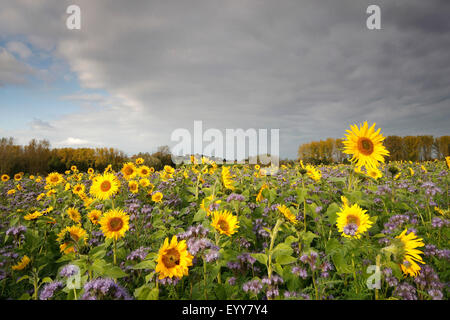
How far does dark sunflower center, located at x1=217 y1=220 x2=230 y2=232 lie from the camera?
2.38 m

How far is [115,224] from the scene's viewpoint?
281 cm

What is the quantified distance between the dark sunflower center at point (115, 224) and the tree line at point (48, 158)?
1528 centimetres

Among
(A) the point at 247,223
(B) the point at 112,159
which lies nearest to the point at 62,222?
(A) the point at 247,223

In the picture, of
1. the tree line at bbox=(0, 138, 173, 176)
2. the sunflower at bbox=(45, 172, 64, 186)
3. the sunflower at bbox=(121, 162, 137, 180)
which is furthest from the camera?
the tree line at bbox=(0, 138, 173, 176)

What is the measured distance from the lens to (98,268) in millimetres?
1976

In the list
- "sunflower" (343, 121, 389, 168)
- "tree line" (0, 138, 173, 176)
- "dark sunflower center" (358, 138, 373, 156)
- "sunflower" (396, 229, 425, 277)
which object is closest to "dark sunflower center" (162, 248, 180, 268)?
"sunflower" (396, 229, 425, 277)

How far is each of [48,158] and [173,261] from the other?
2286 cm

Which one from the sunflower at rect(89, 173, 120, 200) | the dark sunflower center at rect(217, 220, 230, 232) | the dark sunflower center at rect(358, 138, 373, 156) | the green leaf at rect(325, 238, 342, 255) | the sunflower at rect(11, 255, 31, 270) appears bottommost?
the sunflower at rect(11, 255, 31, 270)

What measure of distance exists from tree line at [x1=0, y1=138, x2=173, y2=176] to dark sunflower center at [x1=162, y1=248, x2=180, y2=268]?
1659 cm

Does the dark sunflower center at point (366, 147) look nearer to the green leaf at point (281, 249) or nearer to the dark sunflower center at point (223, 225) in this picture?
the green leaf at point (281, 249)

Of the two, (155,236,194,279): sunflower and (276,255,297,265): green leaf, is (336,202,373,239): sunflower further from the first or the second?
(155,236,194,279): sunflower

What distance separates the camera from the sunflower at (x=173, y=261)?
1.81m

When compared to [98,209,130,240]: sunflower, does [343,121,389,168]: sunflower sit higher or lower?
higher

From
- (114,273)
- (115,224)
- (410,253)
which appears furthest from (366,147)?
(115,224)
